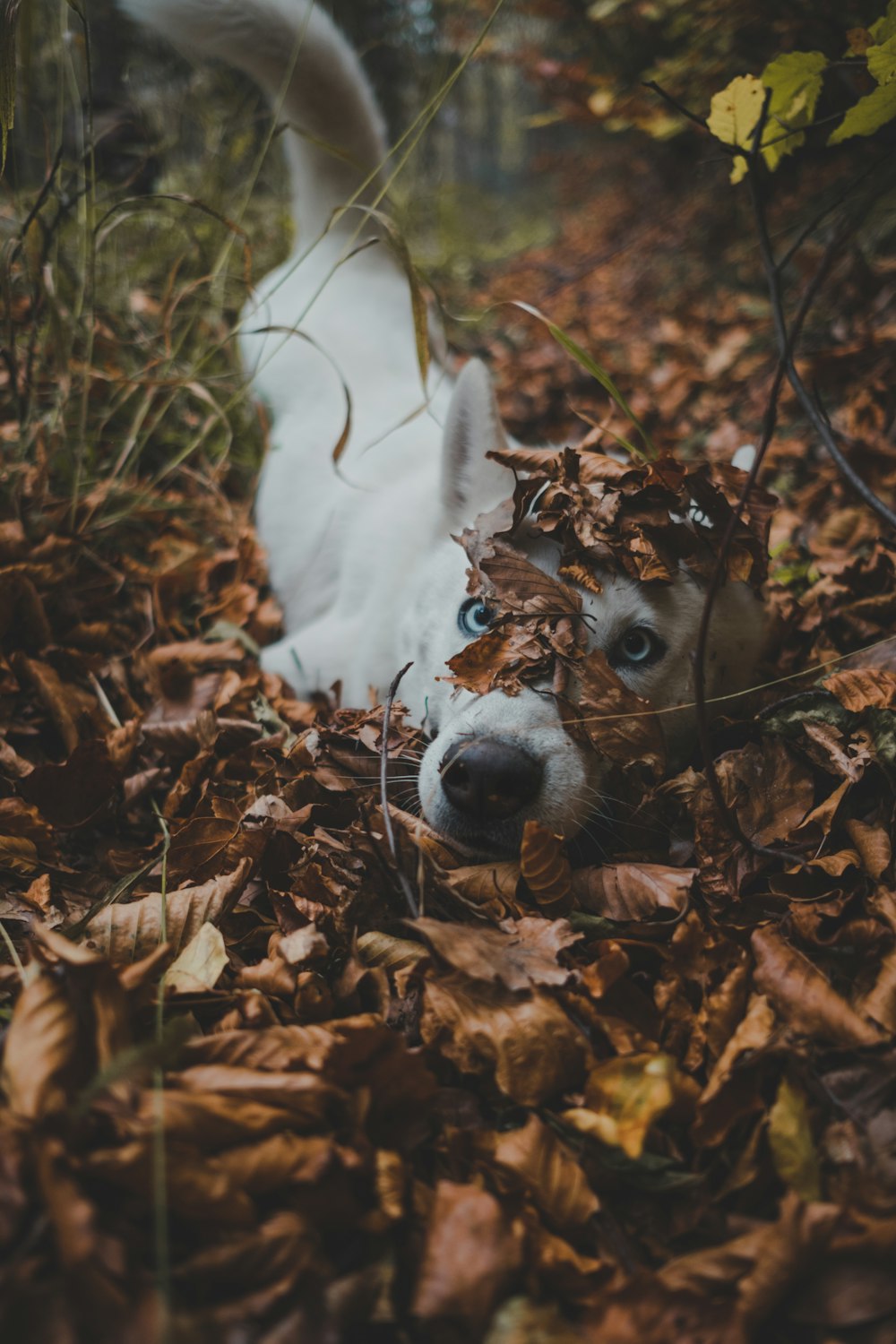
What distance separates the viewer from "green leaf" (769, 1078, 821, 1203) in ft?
3.19

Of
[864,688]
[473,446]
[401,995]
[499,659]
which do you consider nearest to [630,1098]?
[401,995]

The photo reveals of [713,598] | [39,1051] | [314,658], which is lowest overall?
[314,658]

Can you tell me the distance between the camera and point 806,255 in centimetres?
358

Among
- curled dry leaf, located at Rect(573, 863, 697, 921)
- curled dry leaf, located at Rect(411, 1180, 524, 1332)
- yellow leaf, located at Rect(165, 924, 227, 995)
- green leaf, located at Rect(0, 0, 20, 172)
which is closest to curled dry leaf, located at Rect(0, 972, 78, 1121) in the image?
yellow leaf, located at Rect(165, 924, 227, 995)

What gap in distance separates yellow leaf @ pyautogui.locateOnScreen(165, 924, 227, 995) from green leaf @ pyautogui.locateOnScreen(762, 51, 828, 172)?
68.5 inches

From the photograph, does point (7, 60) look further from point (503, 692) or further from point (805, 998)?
point (805, 998)

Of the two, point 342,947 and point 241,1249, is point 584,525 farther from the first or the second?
point 241,1249

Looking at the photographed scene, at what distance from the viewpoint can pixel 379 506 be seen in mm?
2789

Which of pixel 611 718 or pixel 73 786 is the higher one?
pixel 611 718

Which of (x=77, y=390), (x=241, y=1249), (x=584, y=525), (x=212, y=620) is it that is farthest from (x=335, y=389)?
(x=241, y=1249)

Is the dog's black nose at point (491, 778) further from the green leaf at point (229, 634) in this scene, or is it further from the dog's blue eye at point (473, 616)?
the green leaf at point (229, 634)

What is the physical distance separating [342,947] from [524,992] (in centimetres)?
32

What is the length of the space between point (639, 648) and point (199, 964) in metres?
1.09

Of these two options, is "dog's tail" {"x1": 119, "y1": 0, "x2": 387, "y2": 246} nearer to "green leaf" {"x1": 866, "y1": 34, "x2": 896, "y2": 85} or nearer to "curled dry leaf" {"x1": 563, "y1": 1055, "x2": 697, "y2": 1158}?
"green leaf" {"x1": 866, "y1": 34, "x2": 896, "y2": 85}
